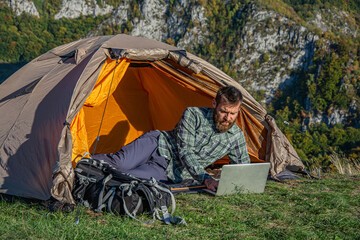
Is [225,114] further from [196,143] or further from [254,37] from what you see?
[254,37]

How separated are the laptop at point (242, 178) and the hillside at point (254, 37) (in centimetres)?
5367

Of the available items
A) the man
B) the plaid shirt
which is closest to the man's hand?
the man

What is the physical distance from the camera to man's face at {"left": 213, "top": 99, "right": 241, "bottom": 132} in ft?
13.0

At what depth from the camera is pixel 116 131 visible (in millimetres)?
6652

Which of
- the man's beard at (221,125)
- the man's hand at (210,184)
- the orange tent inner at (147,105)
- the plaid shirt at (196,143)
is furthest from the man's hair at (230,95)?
the orange tent inner at (147,105)

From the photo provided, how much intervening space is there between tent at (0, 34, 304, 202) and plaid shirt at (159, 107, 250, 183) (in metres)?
0.93

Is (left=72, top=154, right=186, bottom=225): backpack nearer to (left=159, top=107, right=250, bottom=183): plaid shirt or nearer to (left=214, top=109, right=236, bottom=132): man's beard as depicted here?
(left=159, top=107, right=250, bottom=183): plaid shirt

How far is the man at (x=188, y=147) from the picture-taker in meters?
4.03

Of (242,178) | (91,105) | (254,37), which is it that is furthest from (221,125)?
(254,37)

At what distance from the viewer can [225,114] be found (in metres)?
4.04

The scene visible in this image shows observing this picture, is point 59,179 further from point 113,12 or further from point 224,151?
point 113,12

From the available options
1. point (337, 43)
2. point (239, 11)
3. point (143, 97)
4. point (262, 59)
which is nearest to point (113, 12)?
point (239, 11)

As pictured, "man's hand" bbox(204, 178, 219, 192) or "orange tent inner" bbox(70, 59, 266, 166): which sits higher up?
"orange tent inner" bbox(70, 59, 266, 166)

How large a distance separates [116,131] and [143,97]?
883 mm
